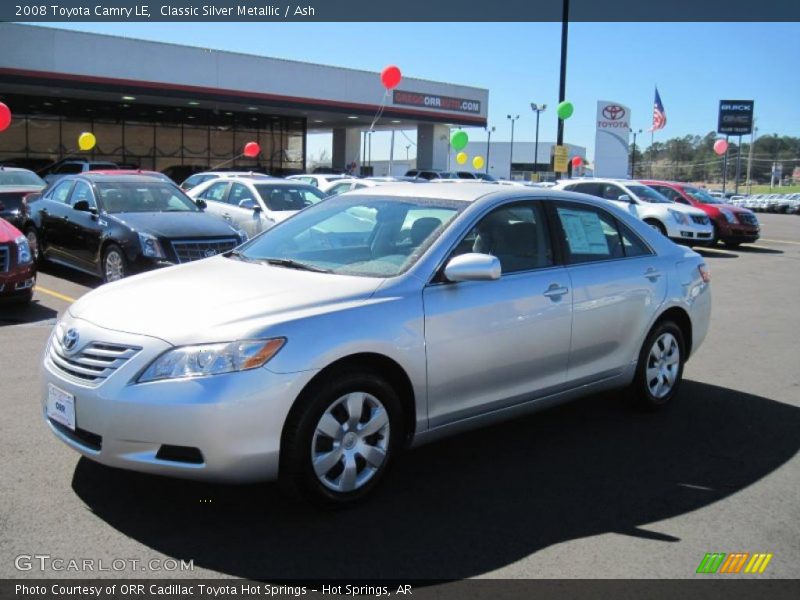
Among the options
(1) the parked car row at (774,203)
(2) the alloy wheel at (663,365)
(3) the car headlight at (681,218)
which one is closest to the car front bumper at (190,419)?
(2) the alloy wheel at (663,365)

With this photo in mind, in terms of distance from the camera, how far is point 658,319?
579cm

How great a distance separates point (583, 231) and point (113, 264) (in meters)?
6.92

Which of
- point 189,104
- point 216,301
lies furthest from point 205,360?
point 189,104

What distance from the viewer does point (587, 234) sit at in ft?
17.8

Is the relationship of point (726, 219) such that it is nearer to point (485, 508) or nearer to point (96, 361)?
point (485, 508)

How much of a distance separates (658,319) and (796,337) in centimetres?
416

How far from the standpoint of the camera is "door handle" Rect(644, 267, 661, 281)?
567 cm

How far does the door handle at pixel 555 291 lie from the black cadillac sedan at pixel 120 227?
6051 mm

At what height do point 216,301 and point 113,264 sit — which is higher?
point 216,301

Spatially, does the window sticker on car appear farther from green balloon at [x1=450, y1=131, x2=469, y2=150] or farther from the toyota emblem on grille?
green balloon at [x1=450, y1=131, x2=469, y2=150]

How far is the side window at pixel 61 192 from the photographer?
11.8m

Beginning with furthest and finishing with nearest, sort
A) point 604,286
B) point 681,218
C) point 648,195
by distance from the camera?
point 648,195
point 681,218
point 604,286

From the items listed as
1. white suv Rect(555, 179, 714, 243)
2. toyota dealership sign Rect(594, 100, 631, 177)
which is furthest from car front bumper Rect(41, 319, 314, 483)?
toyota dealership sign Rect(594, 100, 631, 177)

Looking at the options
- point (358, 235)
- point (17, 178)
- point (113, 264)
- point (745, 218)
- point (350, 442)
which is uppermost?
point (17, 178)
